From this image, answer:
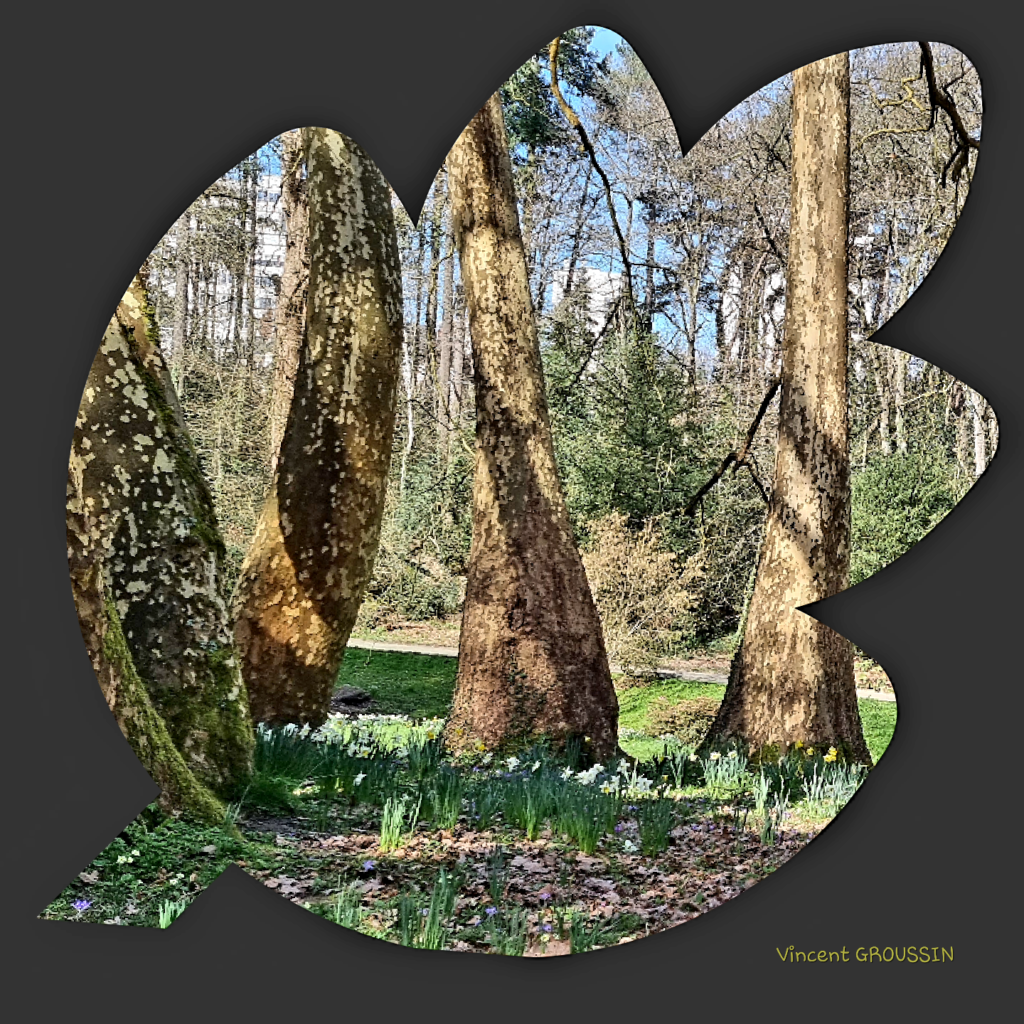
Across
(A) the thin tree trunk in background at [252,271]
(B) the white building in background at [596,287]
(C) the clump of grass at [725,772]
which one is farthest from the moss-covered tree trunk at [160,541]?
(C) the clump of grass at [725,772]

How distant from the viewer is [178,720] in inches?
129

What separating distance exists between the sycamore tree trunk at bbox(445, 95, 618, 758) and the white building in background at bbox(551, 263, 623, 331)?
0.10m

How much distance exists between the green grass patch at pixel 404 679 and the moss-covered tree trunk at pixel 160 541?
364 millimetres

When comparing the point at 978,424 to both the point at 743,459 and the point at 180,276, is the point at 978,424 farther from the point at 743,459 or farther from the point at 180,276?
the point at 180,276

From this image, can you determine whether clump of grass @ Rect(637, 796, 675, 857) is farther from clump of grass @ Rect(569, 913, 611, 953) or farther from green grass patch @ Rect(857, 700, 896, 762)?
green grass patch @ Rect(857, 700, 896, 762)

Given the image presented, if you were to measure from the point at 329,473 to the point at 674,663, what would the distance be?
120 cm

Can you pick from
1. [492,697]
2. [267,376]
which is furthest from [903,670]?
[267,376]

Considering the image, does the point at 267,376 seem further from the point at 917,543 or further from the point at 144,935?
the point at 917,543

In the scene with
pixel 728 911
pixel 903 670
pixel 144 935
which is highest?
pixel 903 670

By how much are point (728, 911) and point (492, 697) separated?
102 cm

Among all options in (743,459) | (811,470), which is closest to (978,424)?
(811,470)

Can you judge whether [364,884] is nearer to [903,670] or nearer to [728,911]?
[728,911]

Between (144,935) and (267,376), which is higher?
(267,376)

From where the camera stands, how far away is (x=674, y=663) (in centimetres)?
A: 337
